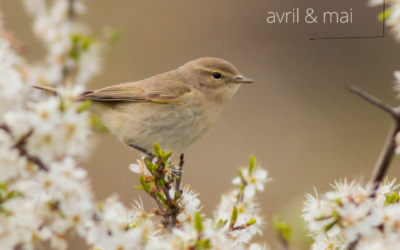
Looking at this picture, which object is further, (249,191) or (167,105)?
(167,105)

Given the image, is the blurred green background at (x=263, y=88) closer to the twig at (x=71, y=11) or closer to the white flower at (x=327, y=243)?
the twig at (x=71, y=11)

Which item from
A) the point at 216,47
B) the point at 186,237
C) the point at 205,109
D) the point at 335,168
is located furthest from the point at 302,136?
the point at 186,237

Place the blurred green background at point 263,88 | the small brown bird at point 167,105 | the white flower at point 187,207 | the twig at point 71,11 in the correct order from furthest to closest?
the blurred green background at point 263,88 < the small brown bird at point 167,105 < the twig at point 71,11 < the white flower at point 187,207

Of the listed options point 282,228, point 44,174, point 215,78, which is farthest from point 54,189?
point 215,78

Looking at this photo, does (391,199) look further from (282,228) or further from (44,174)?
(44,174)

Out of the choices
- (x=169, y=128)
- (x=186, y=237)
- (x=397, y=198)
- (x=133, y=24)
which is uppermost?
(x=133, y=24)

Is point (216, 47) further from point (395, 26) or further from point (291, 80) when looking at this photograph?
point (395, 26)

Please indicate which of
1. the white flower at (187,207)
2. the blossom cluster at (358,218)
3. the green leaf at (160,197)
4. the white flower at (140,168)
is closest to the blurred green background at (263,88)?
the white flower at (140,168)
